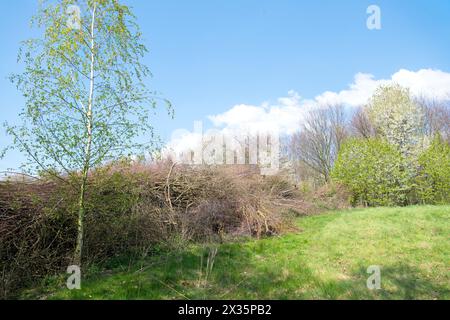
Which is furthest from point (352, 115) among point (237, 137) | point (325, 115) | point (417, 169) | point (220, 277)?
point (220, 277)

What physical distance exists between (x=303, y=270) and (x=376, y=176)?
15.0m

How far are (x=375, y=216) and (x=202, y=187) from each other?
21.0 ft

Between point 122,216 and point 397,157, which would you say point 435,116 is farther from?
point 122,216

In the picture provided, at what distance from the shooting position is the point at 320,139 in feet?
107

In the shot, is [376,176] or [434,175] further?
[434,175]

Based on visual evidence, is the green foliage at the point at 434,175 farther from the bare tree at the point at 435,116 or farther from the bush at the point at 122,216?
the bush at the point at 122,216

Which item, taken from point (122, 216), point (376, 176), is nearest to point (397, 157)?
point (376, 176)

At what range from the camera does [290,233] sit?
10398mm

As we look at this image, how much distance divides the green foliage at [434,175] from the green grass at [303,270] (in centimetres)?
1123

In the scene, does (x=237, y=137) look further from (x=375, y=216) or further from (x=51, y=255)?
(x=51, y=255)

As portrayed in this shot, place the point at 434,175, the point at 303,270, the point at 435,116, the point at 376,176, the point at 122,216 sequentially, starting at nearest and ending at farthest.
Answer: the point at 303,270 → the point at 122,216 → the point at 376,176 → the point at 434,175 → the point at 435,116

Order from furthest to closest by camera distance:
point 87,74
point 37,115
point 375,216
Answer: point 375,216, point 87,74, point 37,115

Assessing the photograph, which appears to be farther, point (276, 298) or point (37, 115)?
point (37, 115)

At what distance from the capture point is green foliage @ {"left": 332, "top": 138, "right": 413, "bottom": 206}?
19.4 meters
